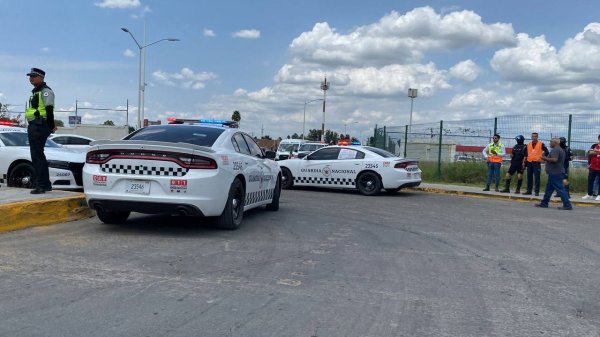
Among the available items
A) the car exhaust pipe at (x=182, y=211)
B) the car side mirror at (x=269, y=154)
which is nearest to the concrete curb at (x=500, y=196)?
the car side mirror at (x=269, y=154)

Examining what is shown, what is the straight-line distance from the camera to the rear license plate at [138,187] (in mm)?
6867

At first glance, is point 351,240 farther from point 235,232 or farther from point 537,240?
point 537,240

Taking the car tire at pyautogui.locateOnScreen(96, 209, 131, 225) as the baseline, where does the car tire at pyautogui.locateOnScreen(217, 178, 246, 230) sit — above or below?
above

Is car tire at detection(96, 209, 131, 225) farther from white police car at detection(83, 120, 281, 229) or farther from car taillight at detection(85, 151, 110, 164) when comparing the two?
car taillight at detection(85, 151, 110, 164)

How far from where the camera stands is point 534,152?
15438mm

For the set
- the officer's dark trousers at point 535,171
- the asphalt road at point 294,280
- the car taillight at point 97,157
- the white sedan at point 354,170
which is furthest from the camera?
the officer's dark trousers at point 535,171

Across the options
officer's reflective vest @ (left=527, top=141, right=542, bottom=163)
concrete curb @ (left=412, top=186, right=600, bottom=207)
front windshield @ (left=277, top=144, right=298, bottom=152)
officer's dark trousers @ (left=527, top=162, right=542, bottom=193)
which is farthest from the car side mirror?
front windshield @ (left=277, top=144, right=298, bottom=152)

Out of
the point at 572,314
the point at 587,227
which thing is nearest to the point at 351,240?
the point at 572,314

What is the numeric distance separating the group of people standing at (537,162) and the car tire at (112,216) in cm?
948

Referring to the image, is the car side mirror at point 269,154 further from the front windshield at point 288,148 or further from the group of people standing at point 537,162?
the front windshield at point 288,148

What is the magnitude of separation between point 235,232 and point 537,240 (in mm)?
4388

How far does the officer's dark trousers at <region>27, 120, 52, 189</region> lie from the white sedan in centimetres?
792

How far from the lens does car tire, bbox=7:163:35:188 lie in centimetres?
1034

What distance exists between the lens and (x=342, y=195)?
14.8 m
